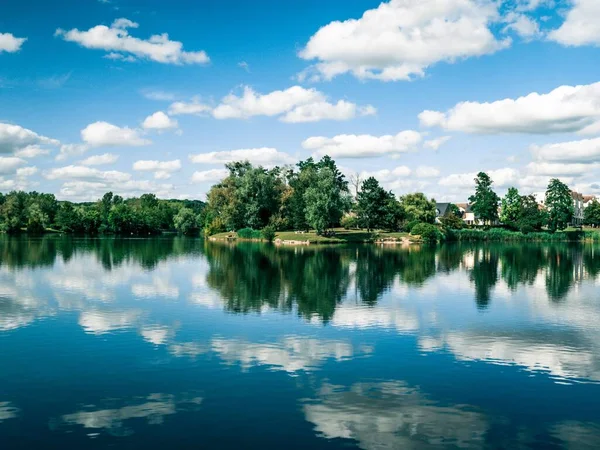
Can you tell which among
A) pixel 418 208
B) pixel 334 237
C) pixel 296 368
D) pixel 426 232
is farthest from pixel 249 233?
pixel 296 368

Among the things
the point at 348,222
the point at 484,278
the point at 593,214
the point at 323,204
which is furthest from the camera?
the point at 593,214

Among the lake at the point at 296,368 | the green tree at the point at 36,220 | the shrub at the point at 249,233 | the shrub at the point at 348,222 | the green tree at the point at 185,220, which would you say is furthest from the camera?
the green tree at the point at 185,220

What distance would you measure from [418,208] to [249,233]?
38982 millimetres

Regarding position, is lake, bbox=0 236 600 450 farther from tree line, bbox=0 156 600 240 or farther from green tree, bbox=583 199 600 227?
green tree, bbox=583 199 600 227

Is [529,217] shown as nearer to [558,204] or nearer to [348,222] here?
[558,204]

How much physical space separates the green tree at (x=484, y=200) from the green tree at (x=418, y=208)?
1525 centimetres

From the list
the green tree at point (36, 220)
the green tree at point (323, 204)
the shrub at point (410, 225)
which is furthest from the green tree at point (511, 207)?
the green tree at point (36, 220)

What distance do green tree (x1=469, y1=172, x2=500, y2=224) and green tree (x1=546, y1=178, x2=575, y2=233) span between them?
490 inches

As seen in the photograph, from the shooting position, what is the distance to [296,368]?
55.1ft

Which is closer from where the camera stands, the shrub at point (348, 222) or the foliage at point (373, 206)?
the foliage at point (373, 206)

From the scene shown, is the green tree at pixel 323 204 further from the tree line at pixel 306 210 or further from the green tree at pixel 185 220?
the green tree at pixel 185 220

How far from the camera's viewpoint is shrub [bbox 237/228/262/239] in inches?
4155

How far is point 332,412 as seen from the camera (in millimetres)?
13078

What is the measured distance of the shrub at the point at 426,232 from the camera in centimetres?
10344
